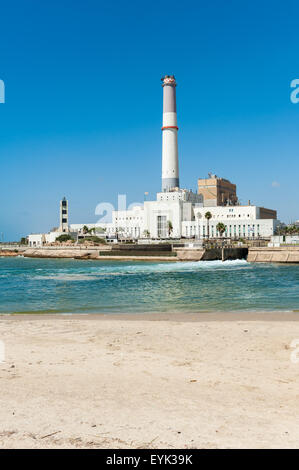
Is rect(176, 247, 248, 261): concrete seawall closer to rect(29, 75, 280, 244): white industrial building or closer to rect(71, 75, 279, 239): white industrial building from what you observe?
rect(29, 75, 280, 244): white industrial building

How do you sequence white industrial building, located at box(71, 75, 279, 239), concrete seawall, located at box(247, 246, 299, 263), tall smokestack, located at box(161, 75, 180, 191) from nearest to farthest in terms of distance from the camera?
concrete seawall, located at box(247, 246, 299, 263) < tall smokestack, located at box(161, 75, 180, 191) < white industrial building, located at box(71, 75, 279, 239)

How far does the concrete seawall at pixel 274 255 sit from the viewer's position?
72062mm

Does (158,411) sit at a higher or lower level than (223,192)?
lower

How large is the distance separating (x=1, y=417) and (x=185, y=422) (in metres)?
2.64

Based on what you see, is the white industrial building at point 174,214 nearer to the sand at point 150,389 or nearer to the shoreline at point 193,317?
the shoreline at point 193,317

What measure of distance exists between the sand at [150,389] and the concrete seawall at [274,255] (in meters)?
60.5

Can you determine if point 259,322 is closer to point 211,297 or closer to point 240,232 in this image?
Result: point 211,297

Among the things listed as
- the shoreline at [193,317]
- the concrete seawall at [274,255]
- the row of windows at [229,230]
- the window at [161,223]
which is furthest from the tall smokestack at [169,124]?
the shoreline at [193,317]

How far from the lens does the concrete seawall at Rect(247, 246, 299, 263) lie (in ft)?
236

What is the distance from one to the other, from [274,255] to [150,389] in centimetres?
6990

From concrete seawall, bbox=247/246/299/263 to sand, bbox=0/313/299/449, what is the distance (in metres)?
60.5

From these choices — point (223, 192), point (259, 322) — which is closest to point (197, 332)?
point (259, 322)

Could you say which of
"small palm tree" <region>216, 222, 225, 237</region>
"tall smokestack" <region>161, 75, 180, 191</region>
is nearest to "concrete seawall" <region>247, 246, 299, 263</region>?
"small palm tree" <region>216, 222, 225, 237</region>

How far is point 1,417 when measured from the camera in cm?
650
